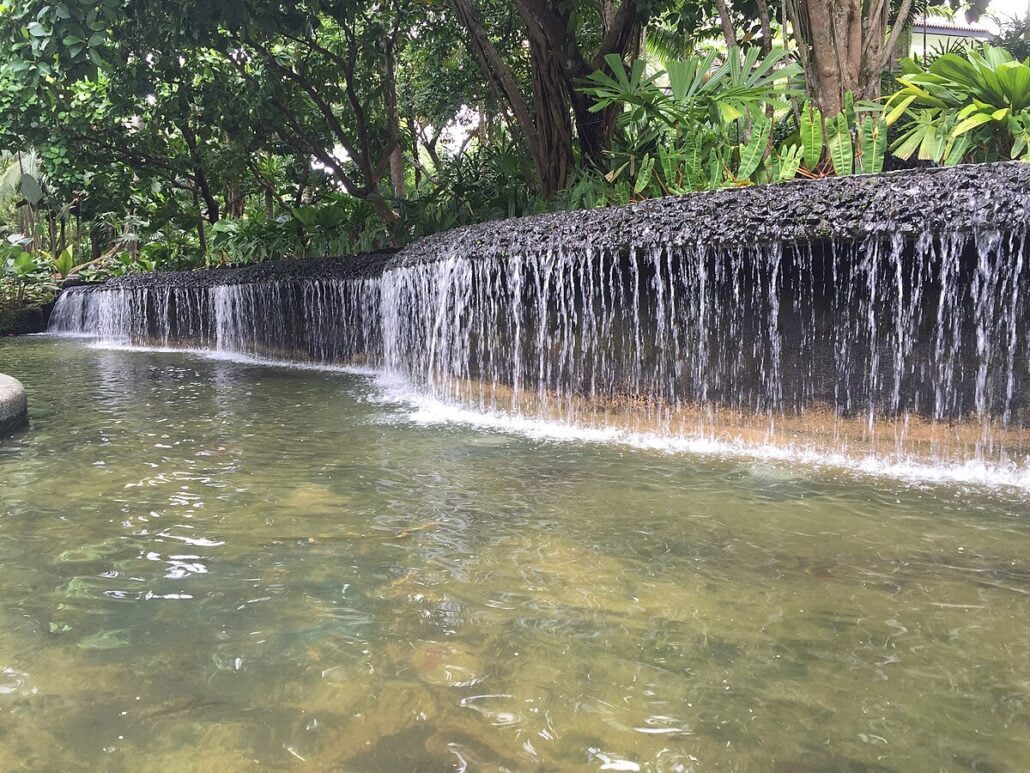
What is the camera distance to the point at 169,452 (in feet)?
16.4

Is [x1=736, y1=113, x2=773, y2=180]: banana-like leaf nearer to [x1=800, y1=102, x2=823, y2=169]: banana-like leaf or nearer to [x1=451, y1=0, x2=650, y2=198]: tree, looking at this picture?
[x1=800, y1=102, x2=823, y2=169]: banana-like leaf

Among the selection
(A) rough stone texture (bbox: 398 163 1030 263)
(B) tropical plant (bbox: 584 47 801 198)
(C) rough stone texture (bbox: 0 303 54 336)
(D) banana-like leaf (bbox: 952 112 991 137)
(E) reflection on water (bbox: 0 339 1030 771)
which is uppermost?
(B) tropical plant (bbox: 584 47 801 198)

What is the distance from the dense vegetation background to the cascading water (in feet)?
4.10

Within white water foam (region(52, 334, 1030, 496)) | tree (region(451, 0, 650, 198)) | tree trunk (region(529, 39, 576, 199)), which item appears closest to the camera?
white water foam (region(52, 334, 1030, 496))

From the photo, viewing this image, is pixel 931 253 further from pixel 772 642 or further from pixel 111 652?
pixel 111 652

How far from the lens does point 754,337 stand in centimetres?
517

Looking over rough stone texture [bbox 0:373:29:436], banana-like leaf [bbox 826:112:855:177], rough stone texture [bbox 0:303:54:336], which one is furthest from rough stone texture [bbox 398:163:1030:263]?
rough stone texture [bbox 0:303:54:336]

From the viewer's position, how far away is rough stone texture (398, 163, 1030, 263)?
13.5 feet

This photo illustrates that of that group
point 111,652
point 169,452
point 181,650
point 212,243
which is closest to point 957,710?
point 181,650

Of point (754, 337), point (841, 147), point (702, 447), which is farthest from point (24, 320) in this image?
point (841, 147)

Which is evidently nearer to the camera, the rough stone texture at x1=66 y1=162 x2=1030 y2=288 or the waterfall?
A: the rough stone texture at x1=66 y1=162 x2=1030 y2=288

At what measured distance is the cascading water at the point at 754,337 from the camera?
4449 mm

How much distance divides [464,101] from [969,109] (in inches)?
468

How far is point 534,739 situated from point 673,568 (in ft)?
4.03
